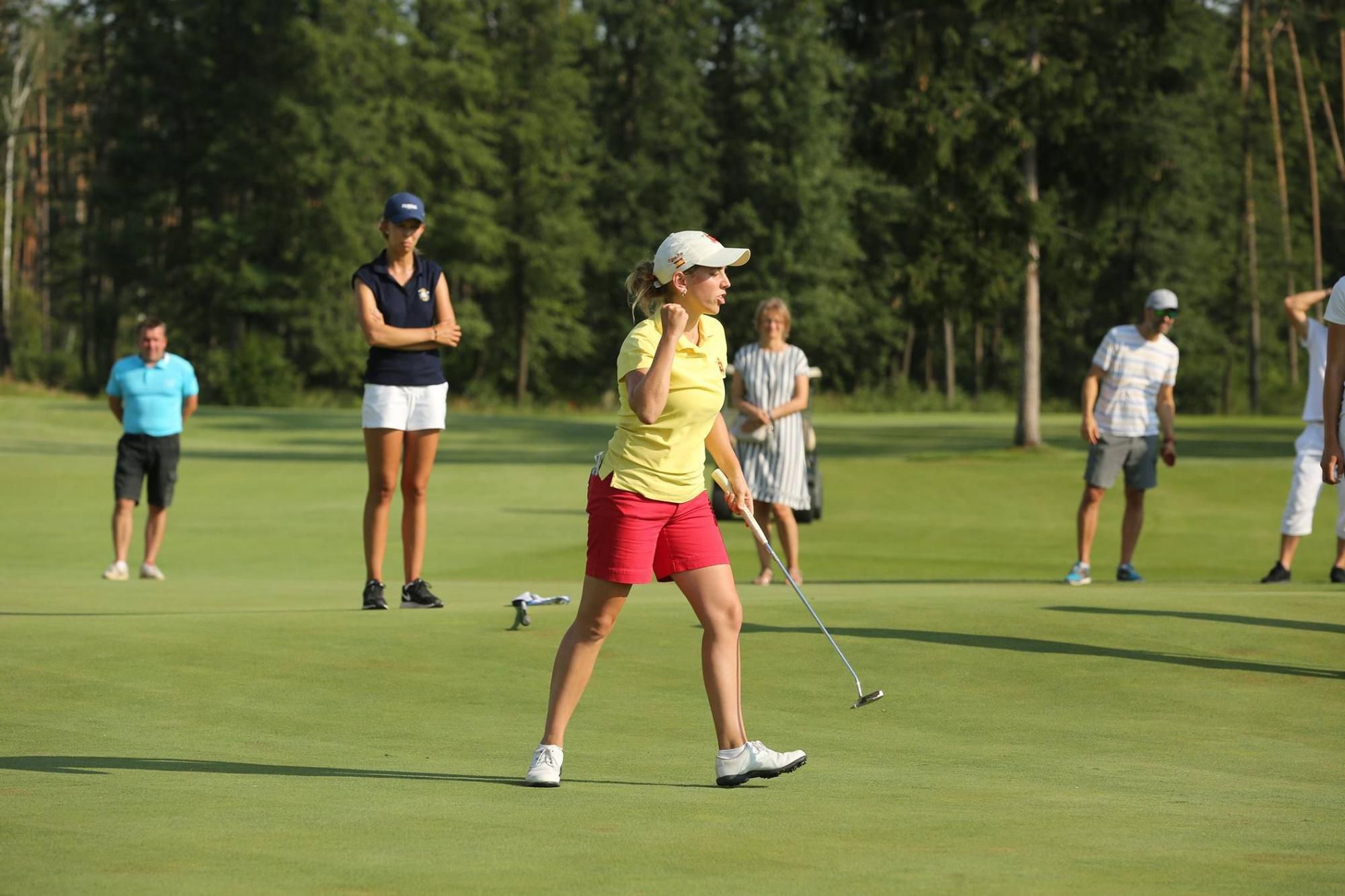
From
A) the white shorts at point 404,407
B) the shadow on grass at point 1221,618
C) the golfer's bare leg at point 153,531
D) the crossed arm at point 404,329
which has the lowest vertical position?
the golfer's bare leg at point 153,531

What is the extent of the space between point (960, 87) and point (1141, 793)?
3214 cm

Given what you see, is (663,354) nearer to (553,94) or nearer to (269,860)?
(269,860)

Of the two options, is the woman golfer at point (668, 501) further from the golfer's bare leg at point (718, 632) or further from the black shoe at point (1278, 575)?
the black shoe at point (1278, 575)

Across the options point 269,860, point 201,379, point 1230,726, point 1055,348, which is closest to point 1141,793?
point 1230,726

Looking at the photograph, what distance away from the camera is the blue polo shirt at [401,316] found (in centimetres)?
1021

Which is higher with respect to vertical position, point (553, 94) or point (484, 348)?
point (553, 94)

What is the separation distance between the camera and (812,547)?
63.7 feet

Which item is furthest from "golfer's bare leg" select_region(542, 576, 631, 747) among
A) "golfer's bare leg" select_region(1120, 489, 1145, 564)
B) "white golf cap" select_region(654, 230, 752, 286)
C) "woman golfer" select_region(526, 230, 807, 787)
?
"golfer's bare leg" select_region(1120, 489, 1145, 564)

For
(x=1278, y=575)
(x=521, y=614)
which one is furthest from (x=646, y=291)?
(x=1278, y=575)

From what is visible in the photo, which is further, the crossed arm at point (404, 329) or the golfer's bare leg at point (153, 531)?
the golfer's bare leg at point (153, 531)

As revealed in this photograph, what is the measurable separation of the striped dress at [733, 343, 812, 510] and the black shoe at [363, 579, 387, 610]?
12.0ft

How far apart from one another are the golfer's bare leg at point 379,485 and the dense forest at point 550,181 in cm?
5473

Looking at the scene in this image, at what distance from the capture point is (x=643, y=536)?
6180mm

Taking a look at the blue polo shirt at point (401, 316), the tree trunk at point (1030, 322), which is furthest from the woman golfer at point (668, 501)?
the tree trunk at point (1030, 322)
